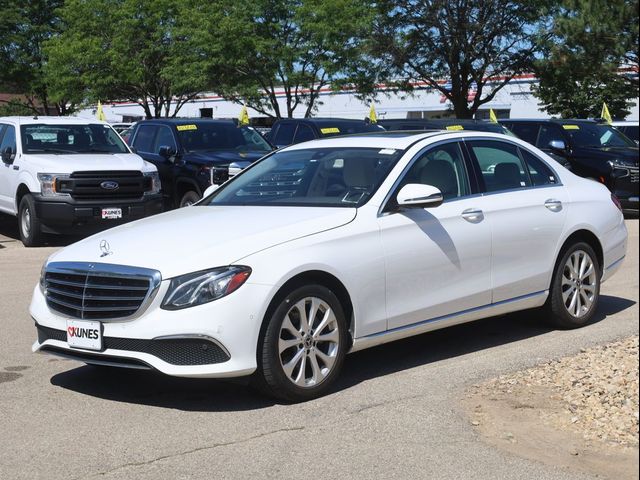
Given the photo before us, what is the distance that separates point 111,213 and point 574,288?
8.07 metres

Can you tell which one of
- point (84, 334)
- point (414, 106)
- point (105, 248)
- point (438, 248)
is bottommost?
point (84, 334)

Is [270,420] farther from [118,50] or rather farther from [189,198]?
[118,50]

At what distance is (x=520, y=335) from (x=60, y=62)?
37.4 metres

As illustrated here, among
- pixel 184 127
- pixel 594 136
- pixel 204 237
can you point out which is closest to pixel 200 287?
pixel 204 237

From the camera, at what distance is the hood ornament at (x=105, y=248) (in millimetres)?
6125

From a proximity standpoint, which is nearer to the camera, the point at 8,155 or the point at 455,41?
the point at 8,155

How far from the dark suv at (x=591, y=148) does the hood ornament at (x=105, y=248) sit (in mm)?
12594

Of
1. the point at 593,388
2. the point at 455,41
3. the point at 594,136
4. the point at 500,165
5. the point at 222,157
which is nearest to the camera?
the point at 593,388

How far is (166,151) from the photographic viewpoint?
52.3 feet

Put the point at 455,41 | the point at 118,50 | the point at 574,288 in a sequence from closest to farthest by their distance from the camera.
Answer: the point at 574,288 → the point at 455,41 → the point at 118,50

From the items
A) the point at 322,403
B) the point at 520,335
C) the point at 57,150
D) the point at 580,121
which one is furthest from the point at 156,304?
the point at 580,121

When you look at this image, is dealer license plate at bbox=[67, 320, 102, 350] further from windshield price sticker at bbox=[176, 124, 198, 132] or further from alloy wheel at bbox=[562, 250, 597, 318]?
windshield price sticker at bbox=[176, 124, 198, 132]

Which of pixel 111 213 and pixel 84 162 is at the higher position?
pixel 84 162

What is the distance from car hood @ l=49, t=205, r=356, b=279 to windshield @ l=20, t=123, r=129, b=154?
862cm
